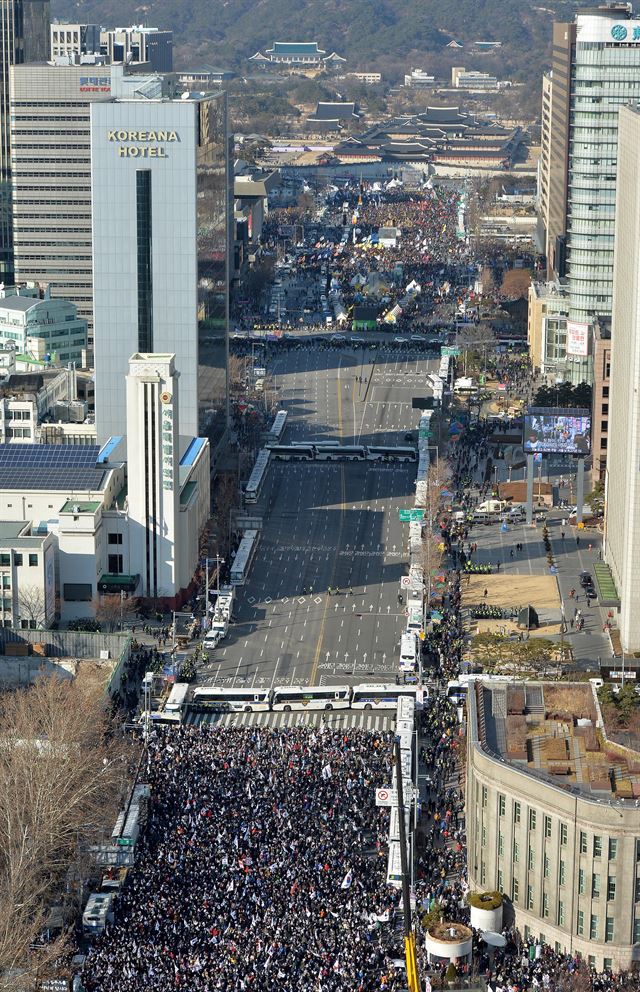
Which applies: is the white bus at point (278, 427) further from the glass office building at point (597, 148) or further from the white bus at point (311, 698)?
the white bus at point (311, 698)

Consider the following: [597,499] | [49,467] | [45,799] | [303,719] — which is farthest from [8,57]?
[45,799]

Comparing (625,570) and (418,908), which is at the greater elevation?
(625,570)

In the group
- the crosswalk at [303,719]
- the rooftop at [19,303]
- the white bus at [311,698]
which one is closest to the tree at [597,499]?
the white bus at [311,698]

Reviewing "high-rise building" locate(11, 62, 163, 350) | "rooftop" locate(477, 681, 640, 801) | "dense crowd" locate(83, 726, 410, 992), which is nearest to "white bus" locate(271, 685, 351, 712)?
"dense crowd" locate(83, 726, 410, 992)

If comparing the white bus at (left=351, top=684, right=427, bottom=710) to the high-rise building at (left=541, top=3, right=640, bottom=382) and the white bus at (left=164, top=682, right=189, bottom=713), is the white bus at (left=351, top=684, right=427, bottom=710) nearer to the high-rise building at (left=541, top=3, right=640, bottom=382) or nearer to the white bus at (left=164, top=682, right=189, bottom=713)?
the white bus at (left=164, top=682, right=189, bottom=713)

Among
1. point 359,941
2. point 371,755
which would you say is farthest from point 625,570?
point 359,941

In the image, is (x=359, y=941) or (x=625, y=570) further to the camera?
(x=625, y=570)

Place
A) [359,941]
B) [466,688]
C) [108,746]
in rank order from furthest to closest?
[466,688]
[108,746]
[359,941]

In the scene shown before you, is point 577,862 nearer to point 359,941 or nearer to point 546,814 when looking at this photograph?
point 546,814
